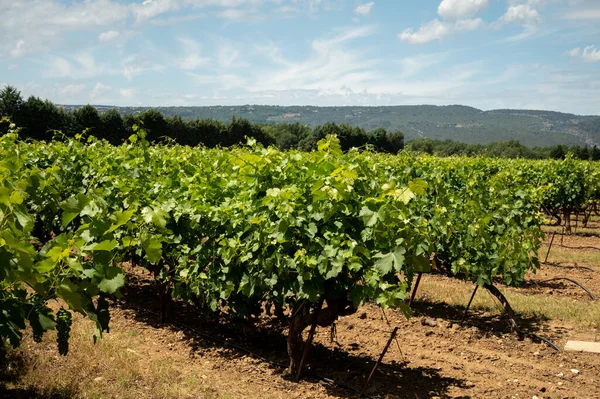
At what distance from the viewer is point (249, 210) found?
4.49 meters

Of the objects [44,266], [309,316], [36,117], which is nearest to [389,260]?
[309,316]

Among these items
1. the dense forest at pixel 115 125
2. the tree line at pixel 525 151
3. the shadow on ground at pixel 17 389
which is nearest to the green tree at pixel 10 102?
the dense forest at pixel 115 125

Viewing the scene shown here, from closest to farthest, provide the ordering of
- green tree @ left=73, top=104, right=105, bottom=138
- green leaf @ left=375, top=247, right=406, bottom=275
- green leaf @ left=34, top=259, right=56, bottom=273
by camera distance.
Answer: green leaf @ left=34, top=259, right=56, bottom=273 < green leaf @ left=375, top=247, right=406, bottom=275 < green tree @ left=73, top=104, right=105, bottom=138

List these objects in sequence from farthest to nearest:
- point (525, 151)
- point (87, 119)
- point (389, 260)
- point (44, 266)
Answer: point (525, 151)
point (87, 119)
point (389, 260)
point (44, 266)

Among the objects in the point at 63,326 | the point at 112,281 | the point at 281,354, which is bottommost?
the point at 281,354

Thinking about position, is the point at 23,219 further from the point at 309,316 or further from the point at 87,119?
the point at 87,119

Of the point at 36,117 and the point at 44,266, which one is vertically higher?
the point at 36,117

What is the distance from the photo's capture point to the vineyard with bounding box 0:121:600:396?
7.84ft

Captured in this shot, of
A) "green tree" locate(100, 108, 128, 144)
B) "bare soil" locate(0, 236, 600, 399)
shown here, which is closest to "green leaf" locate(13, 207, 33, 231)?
"bare soil" locate(0, 236, 600, 399)

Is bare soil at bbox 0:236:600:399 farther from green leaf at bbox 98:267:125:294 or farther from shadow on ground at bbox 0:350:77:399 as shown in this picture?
green leaf at bbox 98:267:125:294

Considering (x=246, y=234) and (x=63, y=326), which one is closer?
(x=63, y=326)

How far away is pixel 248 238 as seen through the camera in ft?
15.0

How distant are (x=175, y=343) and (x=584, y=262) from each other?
31.3ft

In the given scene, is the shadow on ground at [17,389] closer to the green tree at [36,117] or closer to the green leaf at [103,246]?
the green leaf at [103,246]
